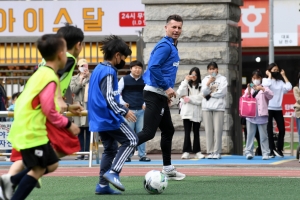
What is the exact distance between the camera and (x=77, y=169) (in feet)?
52.0

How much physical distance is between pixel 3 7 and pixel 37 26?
1207 millimetres

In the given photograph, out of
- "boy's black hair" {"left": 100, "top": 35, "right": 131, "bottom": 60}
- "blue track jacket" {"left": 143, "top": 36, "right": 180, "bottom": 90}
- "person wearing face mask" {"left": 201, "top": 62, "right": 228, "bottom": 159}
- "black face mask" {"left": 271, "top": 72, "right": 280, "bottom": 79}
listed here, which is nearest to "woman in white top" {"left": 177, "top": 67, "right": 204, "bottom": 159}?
"person wearing face mask" {"left": 201, "top": 62, "right": 228, "bottom": 159}

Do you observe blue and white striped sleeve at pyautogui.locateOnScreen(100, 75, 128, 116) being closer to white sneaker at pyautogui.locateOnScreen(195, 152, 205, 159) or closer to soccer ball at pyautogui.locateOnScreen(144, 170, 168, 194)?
soccer ball at pyautogui.locateOnScreen(144, 170, 168, 194)

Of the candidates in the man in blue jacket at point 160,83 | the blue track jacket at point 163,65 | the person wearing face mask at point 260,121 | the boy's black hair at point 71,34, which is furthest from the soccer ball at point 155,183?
the person wearing face mask at point 260,121

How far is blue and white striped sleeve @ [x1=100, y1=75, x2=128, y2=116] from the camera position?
35.2 ft

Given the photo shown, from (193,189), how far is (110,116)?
1.46 meters

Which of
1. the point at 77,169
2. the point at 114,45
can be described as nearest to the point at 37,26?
the point at 77,169

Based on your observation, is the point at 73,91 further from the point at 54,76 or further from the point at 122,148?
the point at 54,76

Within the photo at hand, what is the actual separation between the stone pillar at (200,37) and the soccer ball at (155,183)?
8.79 m

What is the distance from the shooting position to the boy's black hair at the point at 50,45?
8.28 metres

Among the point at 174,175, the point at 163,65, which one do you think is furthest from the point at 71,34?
the point at 174,175

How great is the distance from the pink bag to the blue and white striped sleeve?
7.63 metres

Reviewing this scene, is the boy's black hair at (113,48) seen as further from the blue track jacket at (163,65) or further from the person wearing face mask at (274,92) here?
the person wearing face mask at (274,92)

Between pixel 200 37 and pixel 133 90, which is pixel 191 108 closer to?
pixel 133 90
